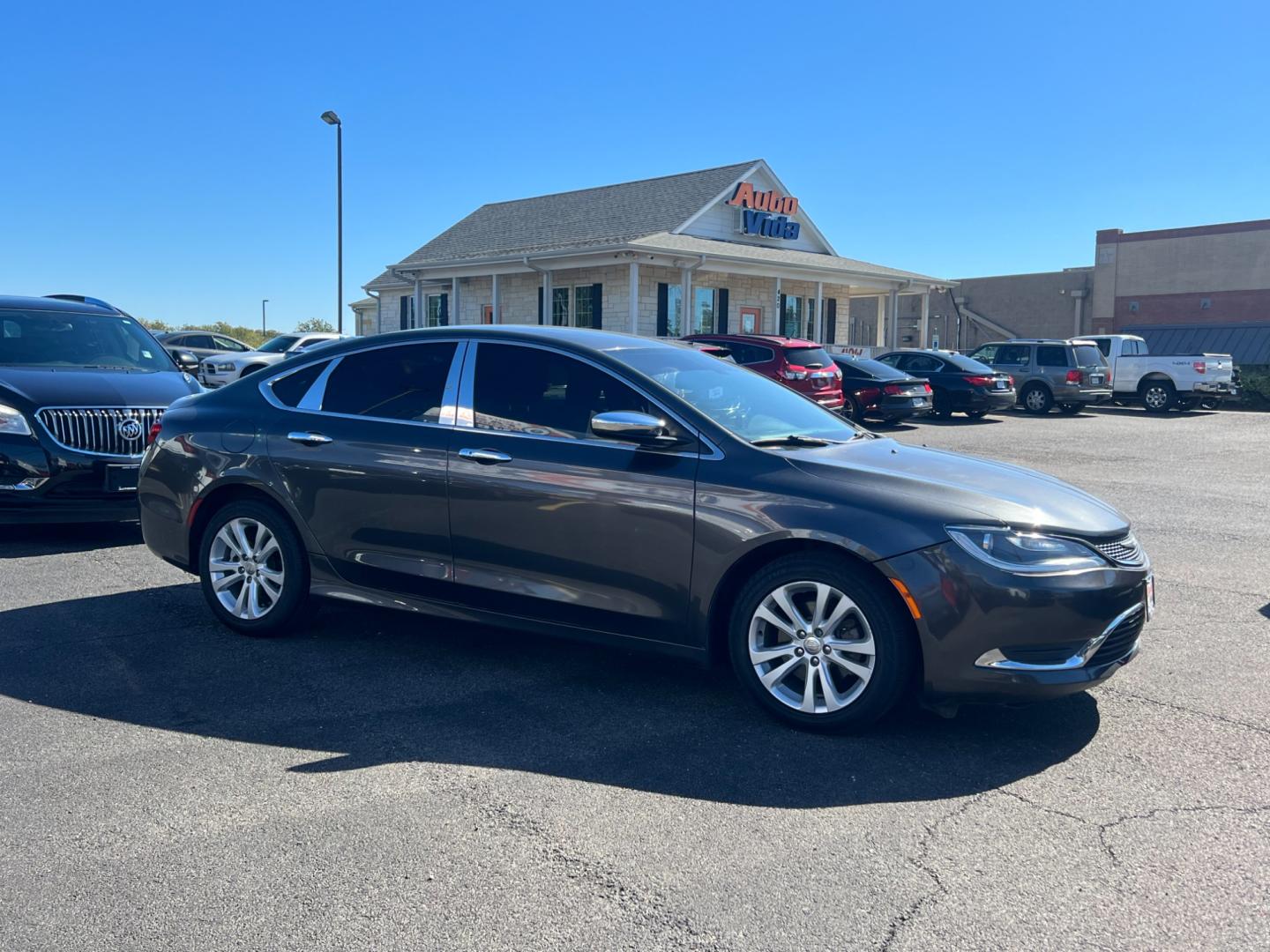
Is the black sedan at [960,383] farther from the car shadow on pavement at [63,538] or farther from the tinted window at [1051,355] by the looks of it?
the car shadow on pavement at [63,538]

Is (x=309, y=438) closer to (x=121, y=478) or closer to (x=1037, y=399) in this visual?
(x=121, y=478)

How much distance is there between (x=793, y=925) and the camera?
9.39ft

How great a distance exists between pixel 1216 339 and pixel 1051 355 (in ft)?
44.3

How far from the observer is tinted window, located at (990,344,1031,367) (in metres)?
24.5

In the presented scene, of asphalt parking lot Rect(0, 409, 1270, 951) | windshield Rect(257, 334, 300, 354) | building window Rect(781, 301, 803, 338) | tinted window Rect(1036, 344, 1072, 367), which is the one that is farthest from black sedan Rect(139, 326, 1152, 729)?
building window Rect(781, 301, 803, 338)

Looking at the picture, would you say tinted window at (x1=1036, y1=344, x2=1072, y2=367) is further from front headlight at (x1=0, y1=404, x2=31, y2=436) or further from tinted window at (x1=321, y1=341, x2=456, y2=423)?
front headlight at (x1=0, y1=404, x2=31, y2=436)

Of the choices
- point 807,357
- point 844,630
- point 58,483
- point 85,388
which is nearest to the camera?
point 844,630

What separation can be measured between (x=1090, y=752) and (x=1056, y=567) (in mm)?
775

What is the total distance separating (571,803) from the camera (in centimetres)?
360

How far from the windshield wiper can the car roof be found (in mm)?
7196

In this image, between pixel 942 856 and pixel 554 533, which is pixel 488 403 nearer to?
pixel 554 533

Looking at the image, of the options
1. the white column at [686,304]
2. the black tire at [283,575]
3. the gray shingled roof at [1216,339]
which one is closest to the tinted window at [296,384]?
the black tire at [283,575]

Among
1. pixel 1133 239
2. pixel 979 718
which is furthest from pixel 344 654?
pixel 1133 239

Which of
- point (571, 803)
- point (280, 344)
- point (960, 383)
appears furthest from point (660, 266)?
point (571, 803)
